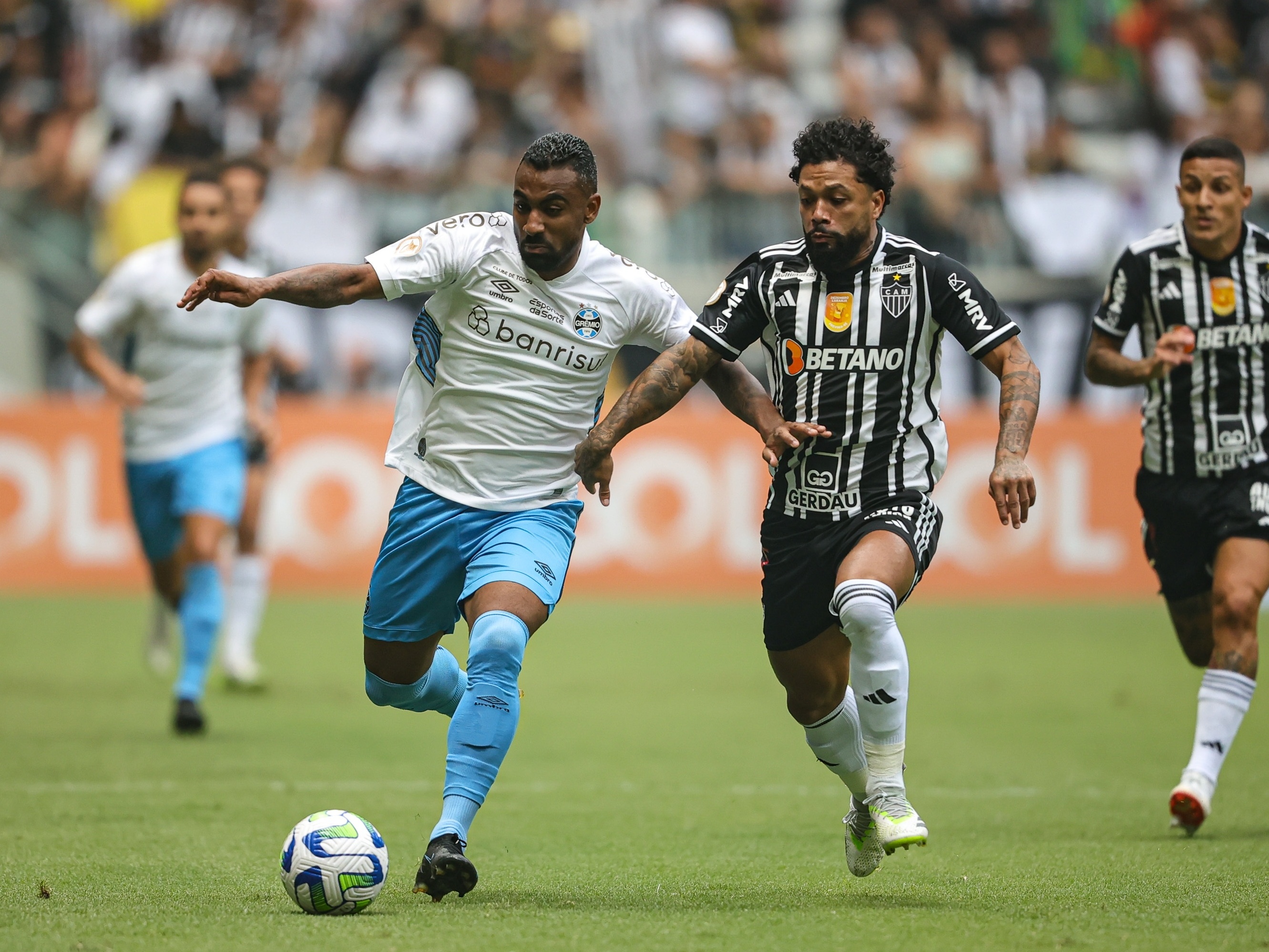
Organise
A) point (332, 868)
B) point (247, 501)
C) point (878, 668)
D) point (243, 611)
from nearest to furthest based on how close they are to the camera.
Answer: point (332, 868), point (878, 668), point (243, 611), point (247, 501)

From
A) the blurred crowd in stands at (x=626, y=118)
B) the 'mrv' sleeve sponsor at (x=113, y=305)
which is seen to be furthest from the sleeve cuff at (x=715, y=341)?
the blurred crowd in stands at (x=626, y=118)

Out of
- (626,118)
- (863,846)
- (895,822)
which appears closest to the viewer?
(895,822)

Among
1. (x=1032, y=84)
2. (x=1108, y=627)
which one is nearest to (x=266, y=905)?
(x=1108, y=627)

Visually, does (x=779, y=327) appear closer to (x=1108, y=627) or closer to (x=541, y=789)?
(x=541, y=789)

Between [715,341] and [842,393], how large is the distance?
466mm

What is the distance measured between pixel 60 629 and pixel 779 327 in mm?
9417

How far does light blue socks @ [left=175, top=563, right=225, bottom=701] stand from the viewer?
28.8 feet

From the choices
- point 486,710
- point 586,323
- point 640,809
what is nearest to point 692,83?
point 640,809

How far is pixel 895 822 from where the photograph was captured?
4973mm

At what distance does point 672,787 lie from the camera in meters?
7.43

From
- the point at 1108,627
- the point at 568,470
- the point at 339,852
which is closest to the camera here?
the point at 339,852

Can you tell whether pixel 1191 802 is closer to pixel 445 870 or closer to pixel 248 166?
pixel 445 870

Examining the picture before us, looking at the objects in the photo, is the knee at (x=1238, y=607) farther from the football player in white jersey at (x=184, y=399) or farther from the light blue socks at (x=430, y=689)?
the football player in white jersey at (x=184, y=399)

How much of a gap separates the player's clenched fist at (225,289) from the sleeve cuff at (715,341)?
1.47 m
